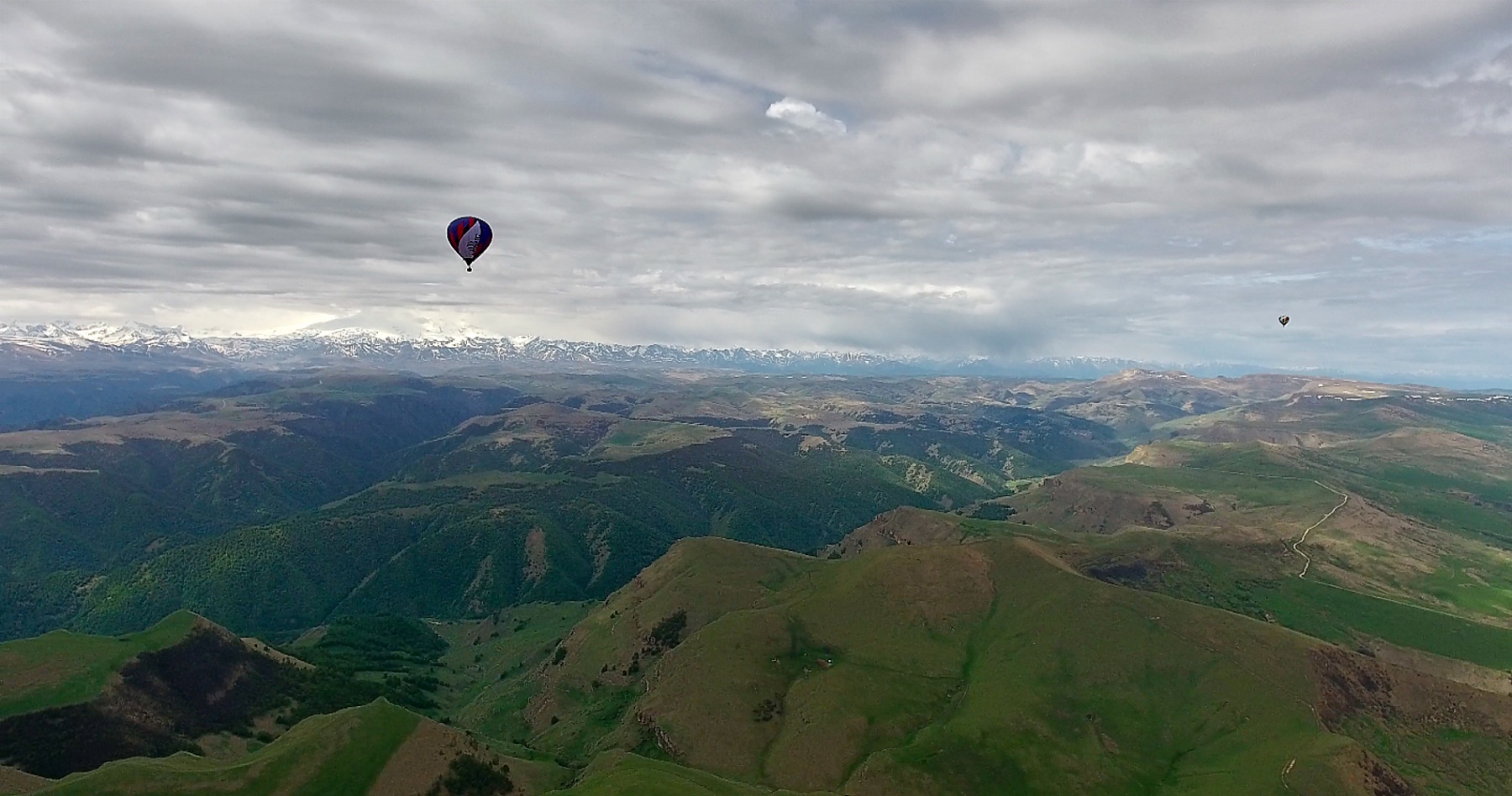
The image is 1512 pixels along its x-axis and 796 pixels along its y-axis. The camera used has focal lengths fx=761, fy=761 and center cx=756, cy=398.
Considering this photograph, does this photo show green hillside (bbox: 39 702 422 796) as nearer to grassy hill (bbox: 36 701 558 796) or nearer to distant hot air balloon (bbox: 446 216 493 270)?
grassy hill (bbox: 36 701 558 796)

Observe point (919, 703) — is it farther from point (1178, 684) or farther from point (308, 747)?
point (308, 747)

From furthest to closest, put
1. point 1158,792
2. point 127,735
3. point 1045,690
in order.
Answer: point 1045,690 < point 127,735 < point 1158,792

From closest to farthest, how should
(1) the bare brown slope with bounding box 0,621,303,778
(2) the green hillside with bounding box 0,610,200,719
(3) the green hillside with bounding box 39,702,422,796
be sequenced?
1. (3) the green hillside with bounding box 39,702,422,796
2. (1) the bare brown slope with bounding box 0,621,303,778
3. (2) the green hillside with bounding box 0,610,200,719

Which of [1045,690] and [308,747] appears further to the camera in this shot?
[1045,690]

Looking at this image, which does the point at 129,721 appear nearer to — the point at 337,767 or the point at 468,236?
the point at 337,767

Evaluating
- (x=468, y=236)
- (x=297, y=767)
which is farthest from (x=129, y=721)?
(x=468, y=236)

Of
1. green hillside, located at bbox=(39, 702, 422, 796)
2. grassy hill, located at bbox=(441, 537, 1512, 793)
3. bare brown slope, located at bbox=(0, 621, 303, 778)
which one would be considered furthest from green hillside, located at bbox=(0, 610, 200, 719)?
grassy hill, located at bbox=(441, 537, 1512, 793)

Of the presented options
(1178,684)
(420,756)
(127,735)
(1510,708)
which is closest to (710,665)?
(420,756)

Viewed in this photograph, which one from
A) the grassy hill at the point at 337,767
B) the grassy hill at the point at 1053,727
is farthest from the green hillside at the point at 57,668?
the grassy hill at the point at 1053,727

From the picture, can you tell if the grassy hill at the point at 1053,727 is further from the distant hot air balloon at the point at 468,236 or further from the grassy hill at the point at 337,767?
the distant hot air balloon at the point at 468,236

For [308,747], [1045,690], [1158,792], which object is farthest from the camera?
[1045,690]
